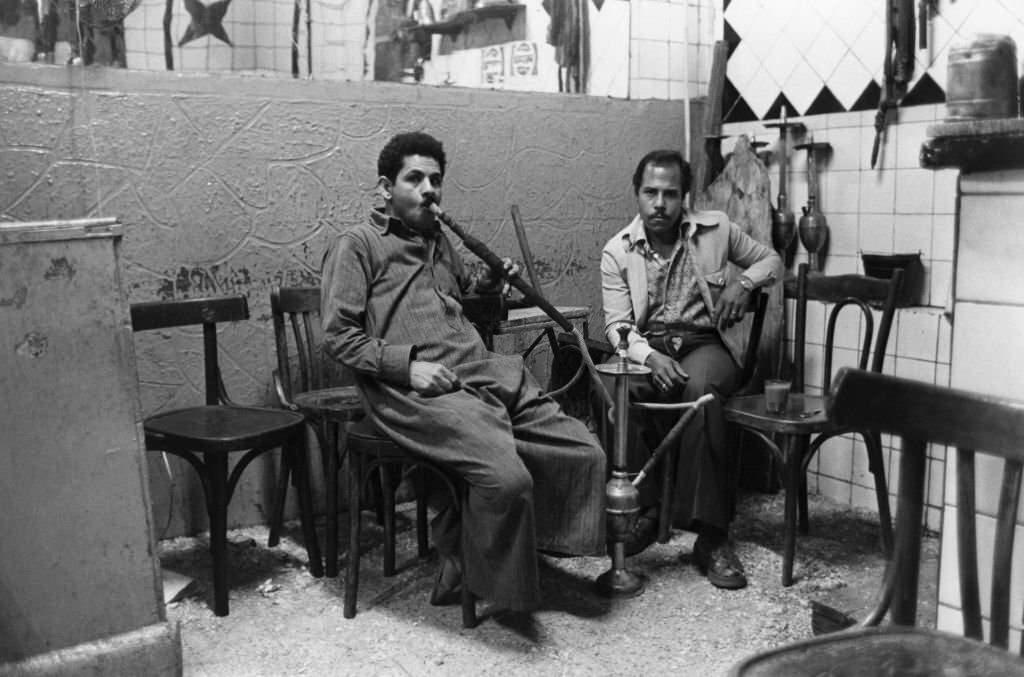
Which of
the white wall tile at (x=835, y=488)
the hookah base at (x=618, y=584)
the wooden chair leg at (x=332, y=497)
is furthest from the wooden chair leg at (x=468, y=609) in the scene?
the white wall tile at (x=835, y=488)

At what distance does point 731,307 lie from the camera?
356 centimetres

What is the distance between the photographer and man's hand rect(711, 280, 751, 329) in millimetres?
3557

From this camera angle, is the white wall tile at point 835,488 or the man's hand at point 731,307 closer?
the man's hand at point 731,307

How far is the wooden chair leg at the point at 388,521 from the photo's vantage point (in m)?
3.15

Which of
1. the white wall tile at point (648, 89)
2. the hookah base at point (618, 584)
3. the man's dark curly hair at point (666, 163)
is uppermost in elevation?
the white wall tile at point (648, 89)

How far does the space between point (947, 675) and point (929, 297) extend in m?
2.59

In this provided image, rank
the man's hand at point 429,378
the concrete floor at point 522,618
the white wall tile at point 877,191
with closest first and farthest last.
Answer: the concrete floor at point 522,618, the man's hand at point 429,378, the white wall tile at point 877,191

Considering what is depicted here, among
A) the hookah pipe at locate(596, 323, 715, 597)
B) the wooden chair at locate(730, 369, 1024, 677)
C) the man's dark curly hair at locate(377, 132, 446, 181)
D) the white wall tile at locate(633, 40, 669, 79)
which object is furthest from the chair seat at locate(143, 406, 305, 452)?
the white wall tile at locate(633, 40, 669, 79)

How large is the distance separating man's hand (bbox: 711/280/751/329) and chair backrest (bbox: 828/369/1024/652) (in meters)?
2.05

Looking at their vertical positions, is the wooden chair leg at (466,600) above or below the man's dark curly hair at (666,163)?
below

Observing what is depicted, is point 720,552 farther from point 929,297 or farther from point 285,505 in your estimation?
point 285,505

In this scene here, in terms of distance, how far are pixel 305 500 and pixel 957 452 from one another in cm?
233

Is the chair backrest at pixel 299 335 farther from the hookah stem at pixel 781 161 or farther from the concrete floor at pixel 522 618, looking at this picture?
the hookah stem at pixel 781 161

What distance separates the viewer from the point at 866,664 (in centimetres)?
143
